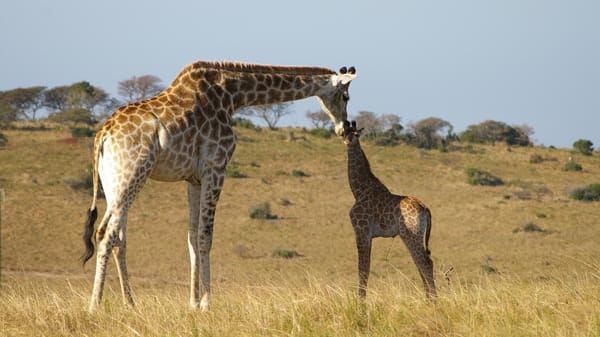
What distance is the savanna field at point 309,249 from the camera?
7.25 meters

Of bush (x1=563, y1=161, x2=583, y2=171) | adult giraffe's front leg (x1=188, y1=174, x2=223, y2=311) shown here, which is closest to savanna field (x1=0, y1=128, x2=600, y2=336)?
adult giraffe's front leg (x1=188, y1=174, x2=223, y2=311)

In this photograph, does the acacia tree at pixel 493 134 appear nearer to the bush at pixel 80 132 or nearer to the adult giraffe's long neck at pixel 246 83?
the bush at pixel 80 132

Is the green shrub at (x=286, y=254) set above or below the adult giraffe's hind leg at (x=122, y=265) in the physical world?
below

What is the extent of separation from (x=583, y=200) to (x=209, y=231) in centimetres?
3123

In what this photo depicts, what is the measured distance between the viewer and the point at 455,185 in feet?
138

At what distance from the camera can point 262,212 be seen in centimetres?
3441

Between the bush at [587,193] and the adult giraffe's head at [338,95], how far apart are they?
97.8 ft

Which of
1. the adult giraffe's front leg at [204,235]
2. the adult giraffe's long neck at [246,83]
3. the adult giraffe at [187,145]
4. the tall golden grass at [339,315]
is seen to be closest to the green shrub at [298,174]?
the adult giraffe's long neck at [246,83]

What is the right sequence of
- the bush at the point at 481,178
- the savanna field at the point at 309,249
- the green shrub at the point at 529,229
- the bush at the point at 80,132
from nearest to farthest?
the savanna field at the point at 309,249, the green shrub at the point at 529,229, the bush at the point at 481,178, the bush at the point at 80,132

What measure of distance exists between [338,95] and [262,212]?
24957mm

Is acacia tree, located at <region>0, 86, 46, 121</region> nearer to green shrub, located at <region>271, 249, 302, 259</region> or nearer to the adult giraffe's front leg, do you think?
green shrub, located at <region>271, 249, 302, 259</region>

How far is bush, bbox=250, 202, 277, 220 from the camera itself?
112 feet

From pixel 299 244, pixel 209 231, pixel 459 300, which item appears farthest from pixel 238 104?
pixel 299 244

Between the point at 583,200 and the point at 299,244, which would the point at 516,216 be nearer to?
the point at 583,200
